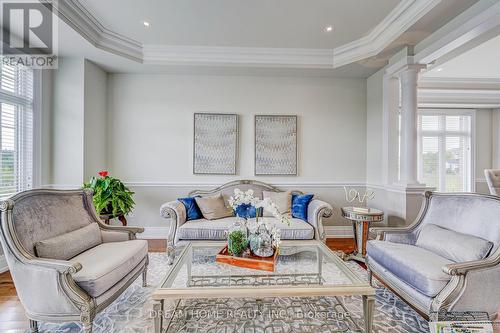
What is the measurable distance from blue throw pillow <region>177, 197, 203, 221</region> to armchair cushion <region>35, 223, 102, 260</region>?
3.86ft

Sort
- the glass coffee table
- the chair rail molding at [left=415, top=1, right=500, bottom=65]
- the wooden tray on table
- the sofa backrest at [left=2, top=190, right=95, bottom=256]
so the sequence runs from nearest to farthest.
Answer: the glass coffee table → the sofa backrest at [left=2, top=190, right=95, bottom=256] → the wooden tray on table → the chair rail molding at [left=415, top=1, right=500, bottom=65]

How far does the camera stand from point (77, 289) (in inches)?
66.6

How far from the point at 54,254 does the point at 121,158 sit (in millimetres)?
2614

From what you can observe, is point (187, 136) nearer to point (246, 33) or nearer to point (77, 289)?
point (246, 33)

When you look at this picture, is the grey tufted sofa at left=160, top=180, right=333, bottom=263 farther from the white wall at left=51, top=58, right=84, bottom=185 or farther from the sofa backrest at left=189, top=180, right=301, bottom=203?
the white wall at left=51, top=58, right=84, bottom=185

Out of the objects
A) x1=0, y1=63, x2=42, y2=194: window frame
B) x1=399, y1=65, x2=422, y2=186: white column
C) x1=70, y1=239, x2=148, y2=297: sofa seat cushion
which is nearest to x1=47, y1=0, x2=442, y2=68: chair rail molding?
x1=399, y1=65, x2=422, y2=186: white column

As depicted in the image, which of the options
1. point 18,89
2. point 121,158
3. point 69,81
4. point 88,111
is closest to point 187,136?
point 121,158

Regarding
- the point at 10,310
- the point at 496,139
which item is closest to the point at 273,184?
the point at 10,310

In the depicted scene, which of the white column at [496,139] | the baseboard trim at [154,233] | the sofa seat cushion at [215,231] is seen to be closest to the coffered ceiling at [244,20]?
the sofa seat cushion at [215,231]

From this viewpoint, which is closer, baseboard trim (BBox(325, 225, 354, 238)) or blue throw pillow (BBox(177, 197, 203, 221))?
blue throw pillow (BBox(177, 197, 203, 221))

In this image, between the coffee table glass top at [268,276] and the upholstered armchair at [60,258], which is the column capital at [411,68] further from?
the upholstered armchair at [60,258]

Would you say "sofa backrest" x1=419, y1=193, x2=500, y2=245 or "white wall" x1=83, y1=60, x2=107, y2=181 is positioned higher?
"white wall" x1=83, y1=60, x2=107, y2=181

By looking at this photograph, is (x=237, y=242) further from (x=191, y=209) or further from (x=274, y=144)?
(x=274, y=144)

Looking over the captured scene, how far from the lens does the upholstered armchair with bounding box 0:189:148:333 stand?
1679 mm
